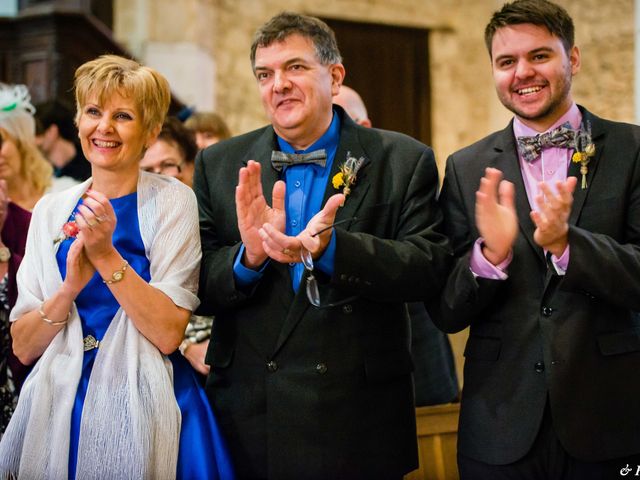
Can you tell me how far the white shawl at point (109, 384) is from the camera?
245 cm

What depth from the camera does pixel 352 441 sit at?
2.59m

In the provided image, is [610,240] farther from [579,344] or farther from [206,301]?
[206,301]

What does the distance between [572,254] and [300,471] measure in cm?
101

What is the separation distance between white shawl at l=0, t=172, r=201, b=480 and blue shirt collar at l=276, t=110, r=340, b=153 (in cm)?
44

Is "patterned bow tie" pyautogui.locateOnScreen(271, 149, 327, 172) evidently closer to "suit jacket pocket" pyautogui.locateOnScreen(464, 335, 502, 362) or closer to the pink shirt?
the pink shirt

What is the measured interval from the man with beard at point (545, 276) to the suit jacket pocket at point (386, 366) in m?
0.17

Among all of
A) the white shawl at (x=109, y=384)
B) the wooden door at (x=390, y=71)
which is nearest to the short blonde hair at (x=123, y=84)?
the white shawl at (x=109, y=384)

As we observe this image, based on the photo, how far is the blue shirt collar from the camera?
288 cm

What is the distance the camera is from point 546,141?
269 cm

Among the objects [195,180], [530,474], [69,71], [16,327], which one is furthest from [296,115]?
[69,71]

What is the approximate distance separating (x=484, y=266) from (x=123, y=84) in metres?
1.21

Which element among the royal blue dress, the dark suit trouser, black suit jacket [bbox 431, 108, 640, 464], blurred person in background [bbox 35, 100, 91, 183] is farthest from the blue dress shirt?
blurred person in background [bbox 35, 100, 91, 183]

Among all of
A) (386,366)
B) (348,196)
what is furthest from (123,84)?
(386,366)

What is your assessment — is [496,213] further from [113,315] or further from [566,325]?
[113,315]
